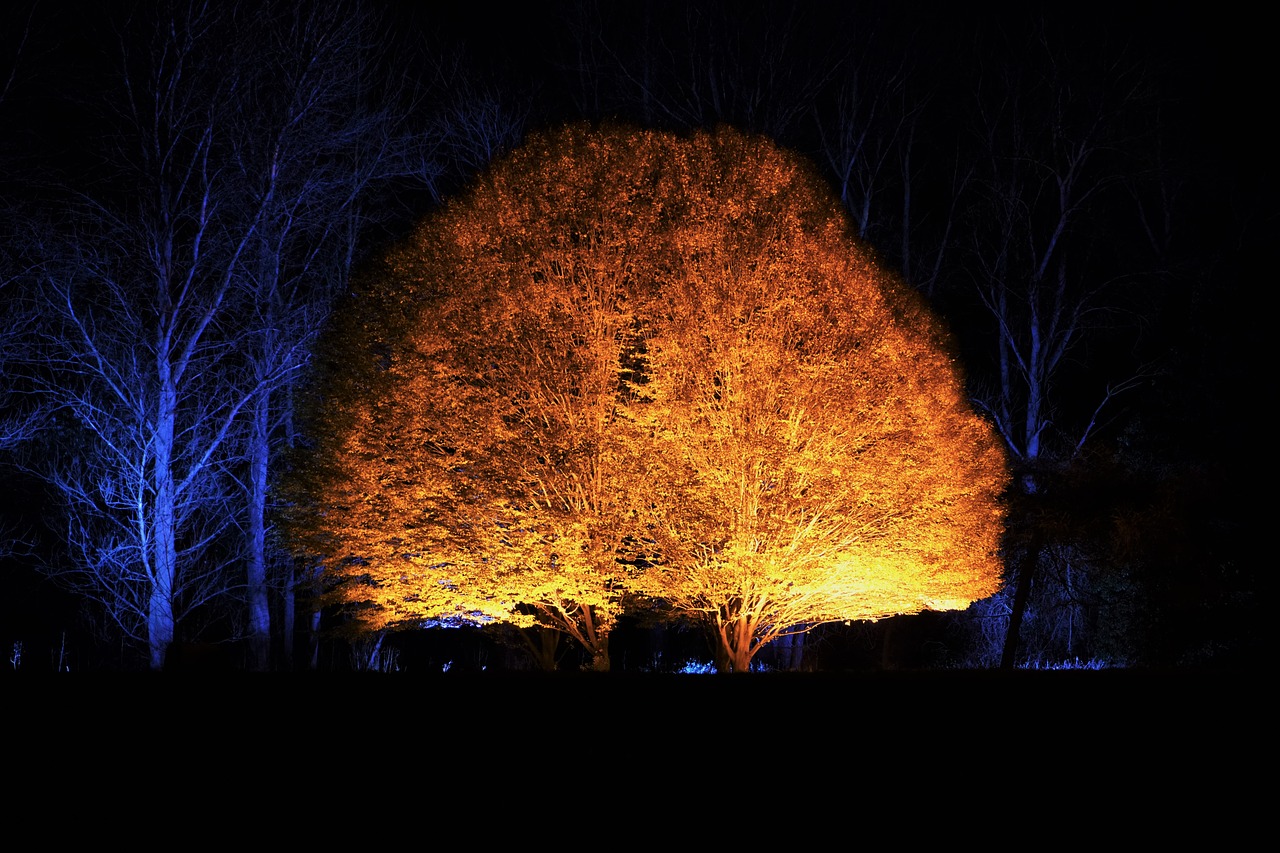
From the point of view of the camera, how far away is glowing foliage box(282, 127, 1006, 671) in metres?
14.2

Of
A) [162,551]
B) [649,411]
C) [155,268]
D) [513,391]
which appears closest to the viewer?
[649,411]

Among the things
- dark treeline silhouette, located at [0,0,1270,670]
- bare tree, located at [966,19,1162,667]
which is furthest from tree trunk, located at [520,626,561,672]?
bare tree, located at [966,19,1162,667]

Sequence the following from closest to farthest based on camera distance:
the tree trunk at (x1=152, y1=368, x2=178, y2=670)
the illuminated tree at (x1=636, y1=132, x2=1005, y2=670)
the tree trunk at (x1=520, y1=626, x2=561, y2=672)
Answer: the illuminated tree at (x1=636, y1=132, x2=1005, y2=670) < the tree trunk at (x1=152, y1=368, x2=178, y2=670) < the tree trunk at (x1=520, y1=626, x2=561, y2=672)

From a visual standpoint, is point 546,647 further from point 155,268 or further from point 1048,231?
point 1048,231

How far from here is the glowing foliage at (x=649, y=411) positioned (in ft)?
46.7

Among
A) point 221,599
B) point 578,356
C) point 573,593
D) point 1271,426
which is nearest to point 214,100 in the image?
point 578,356

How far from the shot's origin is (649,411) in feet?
46.4

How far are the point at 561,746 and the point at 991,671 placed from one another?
4.19m

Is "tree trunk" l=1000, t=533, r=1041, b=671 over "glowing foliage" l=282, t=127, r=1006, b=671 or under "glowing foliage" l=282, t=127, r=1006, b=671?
under

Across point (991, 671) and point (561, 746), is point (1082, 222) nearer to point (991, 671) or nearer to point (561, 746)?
point (991, 671)

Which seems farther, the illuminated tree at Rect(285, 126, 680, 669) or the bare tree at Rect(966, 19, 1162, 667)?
the bare tree at Rect(966, 19, 1162, 667)

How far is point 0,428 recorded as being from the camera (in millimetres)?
16344

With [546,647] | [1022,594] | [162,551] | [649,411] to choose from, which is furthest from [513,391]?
[1022,594]

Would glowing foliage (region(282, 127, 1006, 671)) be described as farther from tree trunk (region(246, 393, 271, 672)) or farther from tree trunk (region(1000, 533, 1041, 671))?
tree trunk (region(246, 393, 271, 672))
